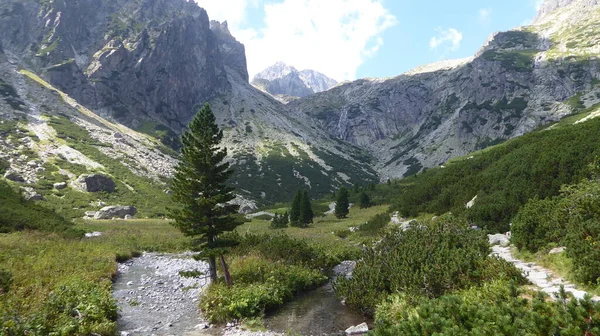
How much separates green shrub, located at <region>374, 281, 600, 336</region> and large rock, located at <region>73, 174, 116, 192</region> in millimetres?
87838

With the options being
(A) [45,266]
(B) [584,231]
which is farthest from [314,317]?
(A) [45,266]

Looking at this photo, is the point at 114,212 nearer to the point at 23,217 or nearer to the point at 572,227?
the point at 23,217

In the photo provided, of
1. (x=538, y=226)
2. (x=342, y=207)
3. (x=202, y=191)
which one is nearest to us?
(x=538, y=226)

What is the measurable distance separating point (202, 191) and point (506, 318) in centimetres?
1544

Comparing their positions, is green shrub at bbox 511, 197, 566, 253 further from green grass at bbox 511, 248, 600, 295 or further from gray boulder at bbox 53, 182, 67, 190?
gray boulder at bbox 53, 182, 67, 190

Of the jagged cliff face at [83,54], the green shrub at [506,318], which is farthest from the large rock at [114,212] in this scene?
the jagged cliff face at [83,54]

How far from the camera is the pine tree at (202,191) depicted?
60.7 ft

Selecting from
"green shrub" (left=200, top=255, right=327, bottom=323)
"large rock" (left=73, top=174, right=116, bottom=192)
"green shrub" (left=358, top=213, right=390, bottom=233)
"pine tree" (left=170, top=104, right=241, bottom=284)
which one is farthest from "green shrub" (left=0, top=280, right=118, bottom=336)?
"large rock" (left=73, top=174, right=116, bottom=192)

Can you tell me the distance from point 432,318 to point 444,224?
40.8ft

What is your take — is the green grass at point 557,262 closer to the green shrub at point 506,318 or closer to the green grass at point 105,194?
the green shrub at point 506,318

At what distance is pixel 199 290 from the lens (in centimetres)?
2022

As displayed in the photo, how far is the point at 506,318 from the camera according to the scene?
24.8ft

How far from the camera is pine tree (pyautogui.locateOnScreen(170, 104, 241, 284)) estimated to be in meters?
18.5

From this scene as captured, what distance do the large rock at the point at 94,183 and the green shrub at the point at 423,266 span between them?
80002 mm
